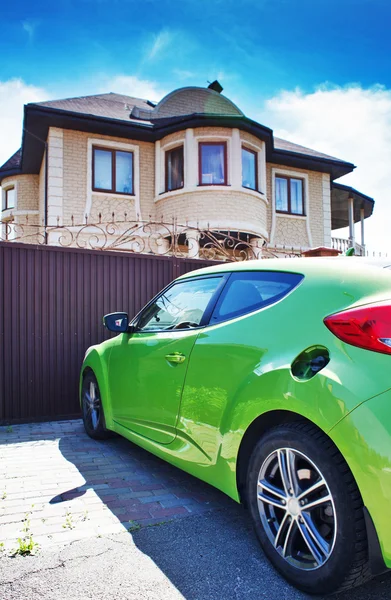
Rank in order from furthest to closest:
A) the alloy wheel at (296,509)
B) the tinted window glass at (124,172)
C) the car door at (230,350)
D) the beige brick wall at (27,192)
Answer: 1. the beige brick wall at (27,192)
2. the tinted window glass at (124,172)
3. the car door at (230,350)
4. the alloy wheel at (296,509)

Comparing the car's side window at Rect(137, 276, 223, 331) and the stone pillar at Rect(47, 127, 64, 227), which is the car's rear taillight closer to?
the car's side window at Rect(137, 276, 223, 331)

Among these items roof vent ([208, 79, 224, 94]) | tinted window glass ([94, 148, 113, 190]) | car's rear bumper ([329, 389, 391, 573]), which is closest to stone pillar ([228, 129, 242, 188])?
tinted window glass ([94, 148, 113, 190])

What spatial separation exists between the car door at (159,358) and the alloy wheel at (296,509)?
36.0 inches

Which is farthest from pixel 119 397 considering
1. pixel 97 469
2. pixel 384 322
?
pixel 384 322

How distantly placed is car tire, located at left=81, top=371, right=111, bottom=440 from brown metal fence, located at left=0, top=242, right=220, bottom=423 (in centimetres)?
97

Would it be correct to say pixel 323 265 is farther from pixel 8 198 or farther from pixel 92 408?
pixel 8 198

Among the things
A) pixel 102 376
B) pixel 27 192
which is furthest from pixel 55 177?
pixel 102 376

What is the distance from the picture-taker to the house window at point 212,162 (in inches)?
552

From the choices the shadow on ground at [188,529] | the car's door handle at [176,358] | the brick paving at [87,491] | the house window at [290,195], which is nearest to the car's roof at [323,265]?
the car's door handle at [176,358]

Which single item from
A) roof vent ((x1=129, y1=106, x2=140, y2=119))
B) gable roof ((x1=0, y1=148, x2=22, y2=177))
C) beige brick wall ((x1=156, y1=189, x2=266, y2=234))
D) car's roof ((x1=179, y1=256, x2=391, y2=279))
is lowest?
car's roof ((x1=179, y1=256, x2=391, y2=279))

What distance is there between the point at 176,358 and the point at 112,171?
39.4ft

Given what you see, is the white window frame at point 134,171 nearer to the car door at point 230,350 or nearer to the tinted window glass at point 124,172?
the tinted window glass at point 124,172

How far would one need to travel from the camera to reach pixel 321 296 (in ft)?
7.59

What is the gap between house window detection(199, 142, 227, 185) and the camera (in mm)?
14031
